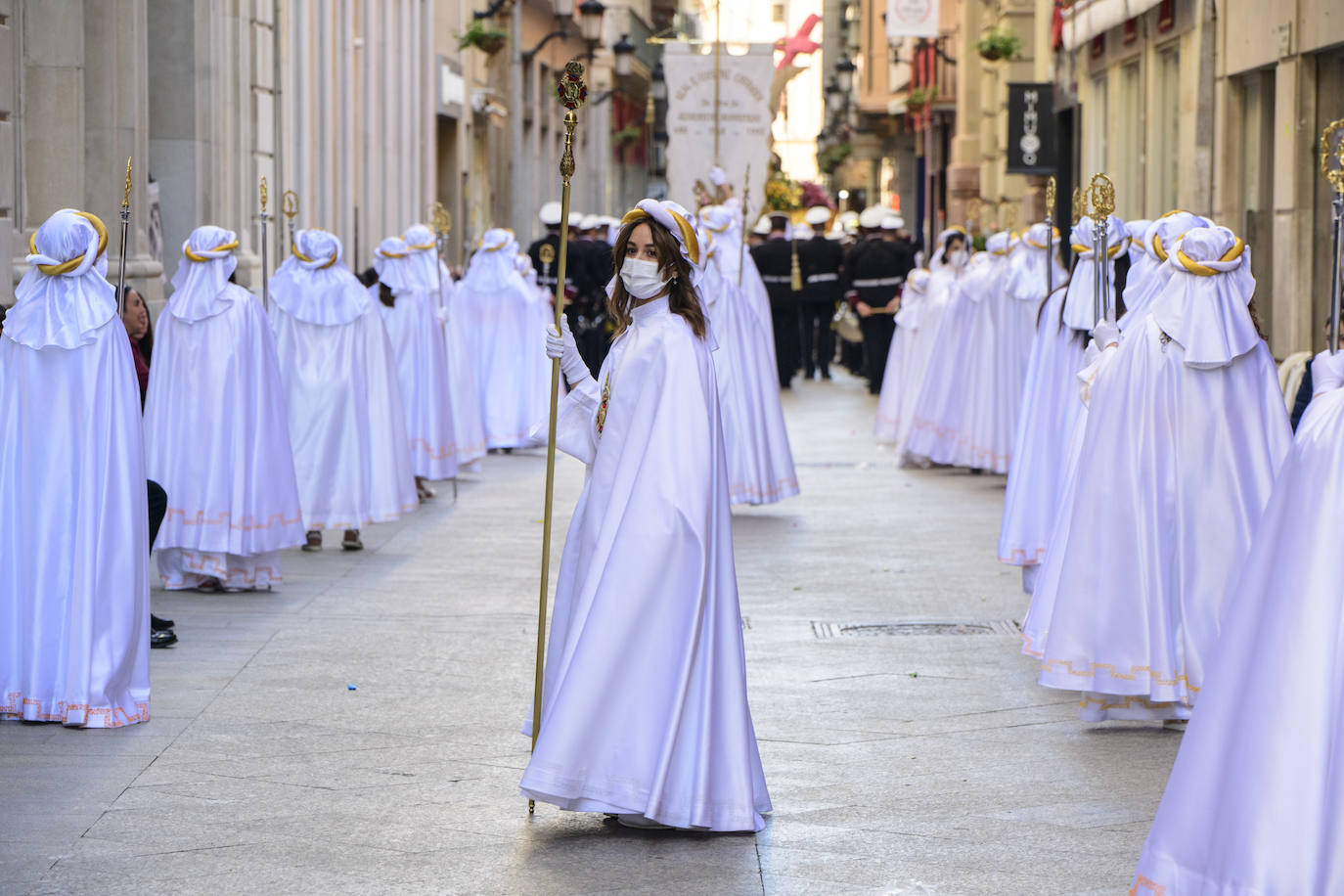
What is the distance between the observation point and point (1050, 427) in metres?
10.5

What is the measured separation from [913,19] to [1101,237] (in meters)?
26.7

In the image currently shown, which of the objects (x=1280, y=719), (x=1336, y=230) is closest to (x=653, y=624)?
(x=1280, y=719)

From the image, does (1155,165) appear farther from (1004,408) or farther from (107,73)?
(107,73)

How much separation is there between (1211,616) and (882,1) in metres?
51.4

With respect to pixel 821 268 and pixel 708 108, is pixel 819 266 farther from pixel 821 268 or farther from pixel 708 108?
pixel 708 108

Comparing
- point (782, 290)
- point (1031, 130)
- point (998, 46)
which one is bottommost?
point (782, 290)

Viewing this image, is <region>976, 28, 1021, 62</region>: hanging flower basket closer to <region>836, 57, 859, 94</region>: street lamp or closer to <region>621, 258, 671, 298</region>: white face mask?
<region>621, 258, 671, 298</region>: white face mask

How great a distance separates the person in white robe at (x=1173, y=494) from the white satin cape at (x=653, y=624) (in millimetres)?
1966

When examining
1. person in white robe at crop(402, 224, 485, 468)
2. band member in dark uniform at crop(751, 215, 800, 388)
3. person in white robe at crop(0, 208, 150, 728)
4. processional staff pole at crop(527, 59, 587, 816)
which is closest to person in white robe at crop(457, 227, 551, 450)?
person in white robe at crop(402, 224, 485, 468)

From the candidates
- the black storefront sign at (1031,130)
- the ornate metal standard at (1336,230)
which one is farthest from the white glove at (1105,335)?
the black storefront sign at (1031,130)

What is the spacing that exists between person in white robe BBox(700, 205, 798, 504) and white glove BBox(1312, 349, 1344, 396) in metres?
9.20

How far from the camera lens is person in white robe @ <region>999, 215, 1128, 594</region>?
10.1 metres

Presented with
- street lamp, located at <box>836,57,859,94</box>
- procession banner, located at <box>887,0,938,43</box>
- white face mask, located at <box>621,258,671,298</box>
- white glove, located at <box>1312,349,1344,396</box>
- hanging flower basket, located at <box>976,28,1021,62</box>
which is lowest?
white glove, located at <box>1312,349,1344,396</box>

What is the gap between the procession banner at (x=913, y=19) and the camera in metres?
34.6
